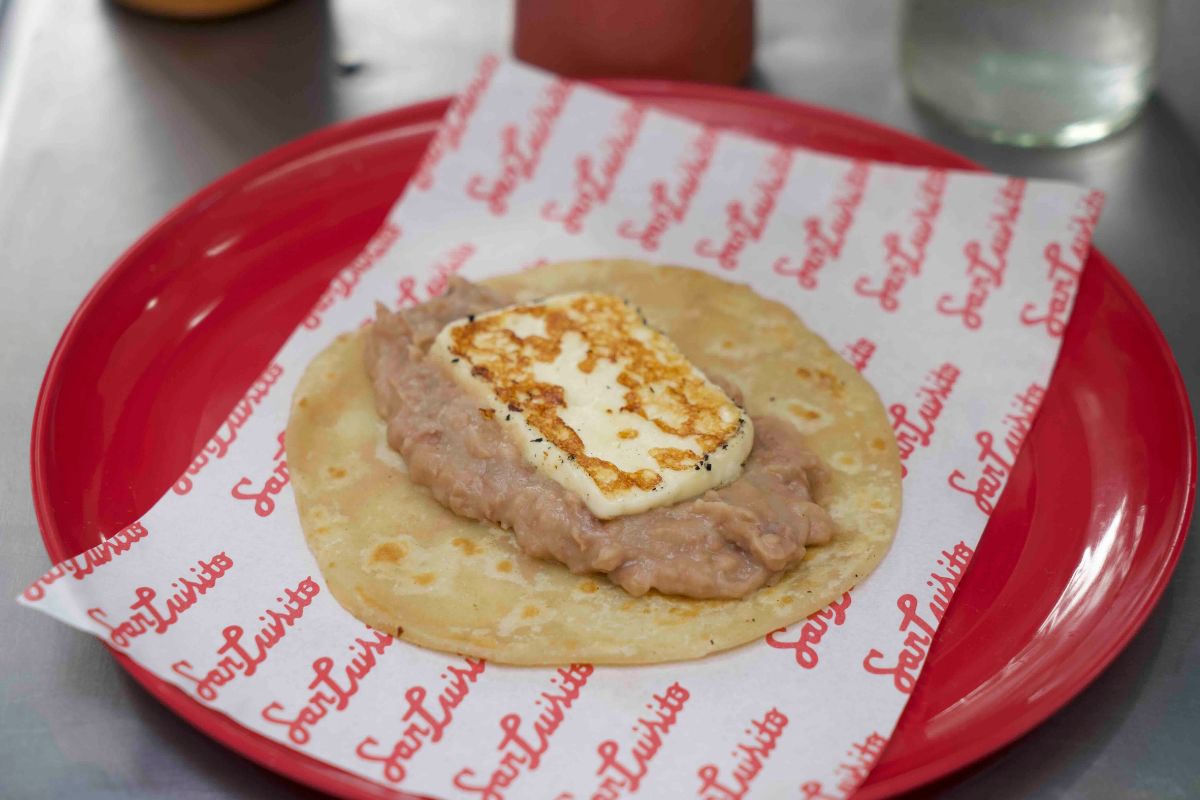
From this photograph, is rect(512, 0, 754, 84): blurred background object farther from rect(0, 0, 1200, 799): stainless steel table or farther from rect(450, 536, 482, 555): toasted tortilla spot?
rect(450, 536, 482, 555): toasted tortilla spot

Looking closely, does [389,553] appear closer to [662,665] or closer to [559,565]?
[559,565]

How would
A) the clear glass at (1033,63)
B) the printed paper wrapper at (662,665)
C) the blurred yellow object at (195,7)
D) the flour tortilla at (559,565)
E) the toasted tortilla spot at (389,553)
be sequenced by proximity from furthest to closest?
the blurred yellow object at (195,7)
the clear glass at (1033,63)
the toasted tortilla spot at (389,553)
the flour tortilla at (559,565)
the printed paper wrapper at (662,665)

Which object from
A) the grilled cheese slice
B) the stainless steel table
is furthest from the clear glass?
the grilled cheese slice

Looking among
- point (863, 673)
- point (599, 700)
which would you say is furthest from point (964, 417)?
point (599, 700)

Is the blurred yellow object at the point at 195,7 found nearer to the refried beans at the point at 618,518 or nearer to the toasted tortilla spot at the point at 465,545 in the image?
the refried beans at the point at 618,518

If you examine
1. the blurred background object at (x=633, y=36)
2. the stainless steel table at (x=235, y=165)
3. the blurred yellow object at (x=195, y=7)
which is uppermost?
the blurred background object at (x=633, y=36)

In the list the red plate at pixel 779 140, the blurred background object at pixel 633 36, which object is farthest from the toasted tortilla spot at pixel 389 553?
the blurred background object at pixel 633 36
